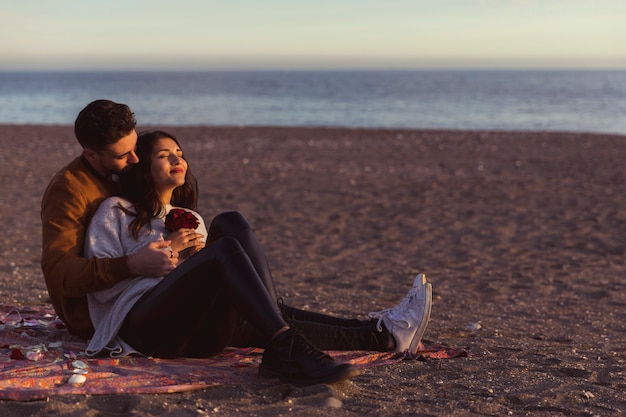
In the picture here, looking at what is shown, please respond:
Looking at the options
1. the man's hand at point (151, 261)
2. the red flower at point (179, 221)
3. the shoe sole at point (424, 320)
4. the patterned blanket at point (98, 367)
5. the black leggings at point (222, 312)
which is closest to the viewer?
the patterned blanket at point (98, 367)

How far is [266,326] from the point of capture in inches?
155

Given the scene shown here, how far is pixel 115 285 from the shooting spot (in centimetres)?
421

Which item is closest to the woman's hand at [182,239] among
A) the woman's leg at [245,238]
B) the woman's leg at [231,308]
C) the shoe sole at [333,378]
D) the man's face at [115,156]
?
the woman's leg at [245,238]

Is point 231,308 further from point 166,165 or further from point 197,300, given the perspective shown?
point 166,165

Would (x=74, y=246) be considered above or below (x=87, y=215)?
below

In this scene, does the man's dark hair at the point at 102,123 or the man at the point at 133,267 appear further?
the man's dark hair at the point at 102,123

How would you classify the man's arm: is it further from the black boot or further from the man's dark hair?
the black boot

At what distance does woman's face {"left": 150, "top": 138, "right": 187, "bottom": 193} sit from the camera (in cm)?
436

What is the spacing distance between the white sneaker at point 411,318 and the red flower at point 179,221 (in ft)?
4.15

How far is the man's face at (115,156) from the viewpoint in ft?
13.8

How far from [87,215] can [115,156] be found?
0.35 meters

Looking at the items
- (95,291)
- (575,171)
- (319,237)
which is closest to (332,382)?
(95,291)

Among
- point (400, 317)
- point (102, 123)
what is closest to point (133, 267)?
point (102, 123)

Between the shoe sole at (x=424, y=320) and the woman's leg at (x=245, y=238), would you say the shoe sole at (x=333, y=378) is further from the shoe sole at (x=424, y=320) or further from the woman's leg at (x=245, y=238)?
the shoe sole at (x=424, y=320)
